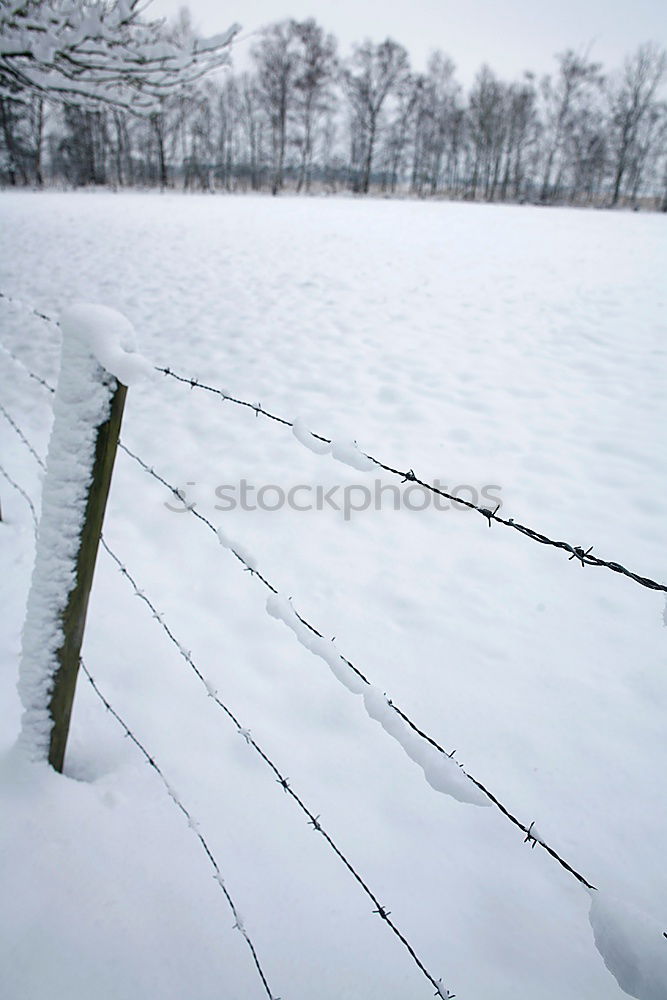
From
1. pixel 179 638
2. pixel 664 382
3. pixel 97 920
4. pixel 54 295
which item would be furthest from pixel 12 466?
pixel 664 382

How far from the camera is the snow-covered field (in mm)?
1390

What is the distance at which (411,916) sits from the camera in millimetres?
1504

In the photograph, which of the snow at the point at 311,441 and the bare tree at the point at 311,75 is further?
the bare tree at the point at 311,75

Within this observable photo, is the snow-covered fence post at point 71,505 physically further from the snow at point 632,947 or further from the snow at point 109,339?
the snow at point 632,947

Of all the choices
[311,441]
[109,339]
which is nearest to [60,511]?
[109,339]

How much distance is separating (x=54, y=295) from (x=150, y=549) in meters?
6.14

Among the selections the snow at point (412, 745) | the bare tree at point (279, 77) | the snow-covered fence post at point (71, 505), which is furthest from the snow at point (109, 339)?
the bare tree at point (279, 77)

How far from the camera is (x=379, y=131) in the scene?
115 feet

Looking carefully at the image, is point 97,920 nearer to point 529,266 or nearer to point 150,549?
point 150,549

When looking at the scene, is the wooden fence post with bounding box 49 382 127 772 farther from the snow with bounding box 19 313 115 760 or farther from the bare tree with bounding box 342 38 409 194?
the bare tree with bounding box 342 38 409 194

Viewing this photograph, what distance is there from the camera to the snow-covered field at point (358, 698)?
54.7 inches

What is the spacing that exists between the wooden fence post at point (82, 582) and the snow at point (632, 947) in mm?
1210

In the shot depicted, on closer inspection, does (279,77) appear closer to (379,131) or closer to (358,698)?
(379,131)

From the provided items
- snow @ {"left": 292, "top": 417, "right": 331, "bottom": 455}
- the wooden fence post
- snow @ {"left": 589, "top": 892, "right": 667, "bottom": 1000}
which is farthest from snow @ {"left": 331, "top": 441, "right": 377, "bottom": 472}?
snow @ {"left": 589, "top": 892, "right": 667, "bottom": 1000}
